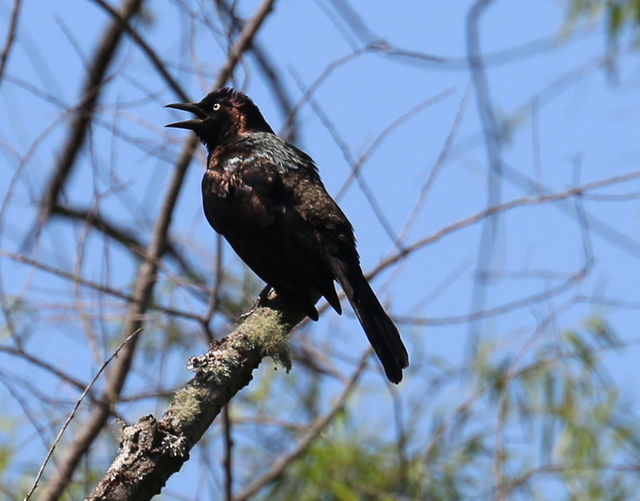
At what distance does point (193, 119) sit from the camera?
5.45 m

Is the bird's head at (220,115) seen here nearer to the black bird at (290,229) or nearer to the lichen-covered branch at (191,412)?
the black bird at (290,229)

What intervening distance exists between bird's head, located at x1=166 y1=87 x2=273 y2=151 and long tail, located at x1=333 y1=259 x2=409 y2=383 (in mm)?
1306

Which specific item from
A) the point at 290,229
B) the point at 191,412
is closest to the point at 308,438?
the point at 290,229

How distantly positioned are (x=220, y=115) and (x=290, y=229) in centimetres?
116

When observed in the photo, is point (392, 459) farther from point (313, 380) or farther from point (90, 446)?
point (90, 446)

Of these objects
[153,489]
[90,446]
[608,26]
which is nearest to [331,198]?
[90,446]

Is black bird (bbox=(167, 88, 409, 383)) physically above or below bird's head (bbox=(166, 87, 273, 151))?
below

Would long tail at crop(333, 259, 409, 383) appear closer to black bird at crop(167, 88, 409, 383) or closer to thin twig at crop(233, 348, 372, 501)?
black bird at crop(167, 88, 409, 383)

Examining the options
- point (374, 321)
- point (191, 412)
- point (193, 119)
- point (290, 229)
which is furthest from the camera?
point (193, 119)

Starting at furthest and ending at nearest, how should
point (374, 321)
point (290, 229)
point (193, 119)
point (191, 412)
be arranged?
point (193, 119) < point (290, 229) < point (374, 321) < point (191, 412)

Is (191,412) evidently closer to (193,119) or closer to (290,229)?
(290,229)

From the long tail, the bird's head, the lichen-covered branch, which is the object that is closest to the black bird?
the long tail

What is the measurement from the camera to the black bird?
428cm

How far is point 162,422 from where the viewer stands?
282cm
